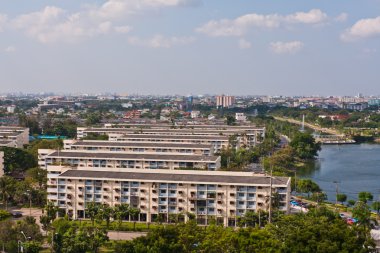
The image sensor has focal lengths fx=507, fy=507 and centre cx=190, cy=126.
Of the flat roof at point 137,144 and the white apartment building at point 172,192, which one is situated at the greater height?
the flat roof at point 137,144

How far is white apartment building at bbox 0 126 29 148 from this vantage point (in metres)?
23.1

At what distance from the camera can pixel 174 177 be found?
13.9 m

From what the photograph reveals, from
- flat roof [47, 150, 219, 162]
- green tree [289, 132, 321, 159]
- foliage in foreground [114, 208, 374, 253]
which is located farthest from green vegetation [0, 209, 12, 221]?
green tree [289, 132, 321, 159]

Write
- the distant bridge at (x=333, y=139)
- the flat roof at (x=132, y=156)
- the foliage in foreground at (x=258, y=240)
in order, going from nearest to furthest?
the foliage in foreground at (x=258, y=240)
the flat roof at (x=132, y=156)
the distant bridge at (x=333, y=139)

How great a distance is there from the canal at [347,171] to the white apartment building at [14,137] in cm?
1330

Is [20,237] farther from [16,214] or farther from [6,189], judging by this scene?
[6,189]

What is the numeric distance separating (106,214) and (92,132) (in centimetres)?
1730

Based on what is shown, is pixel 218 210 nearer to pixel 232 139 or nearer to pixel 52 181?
pixel 52 181

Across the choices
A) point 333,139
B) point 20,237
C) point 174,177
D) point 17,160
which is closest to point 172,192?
point 174,177

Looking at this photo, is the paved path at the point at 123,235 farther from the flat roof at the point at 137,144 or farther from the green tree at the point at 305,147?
the green tree at the point at 305,147

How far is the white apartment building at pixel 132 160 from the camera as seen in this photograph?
18031 millimetres

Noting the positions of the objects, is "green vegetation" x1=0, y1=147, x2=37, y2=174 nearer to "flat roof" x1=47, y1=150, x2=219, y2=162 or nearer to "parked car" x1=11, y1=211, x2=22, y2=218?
"flat roof" x1=47, y1=150, x2=219, y2=162

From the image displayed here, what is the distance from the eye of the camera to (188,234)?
9.59 meters

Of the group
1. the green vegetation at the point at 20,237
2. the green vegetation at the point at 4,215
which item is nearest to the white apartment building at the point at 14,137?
the green vegetation at the point at 4,215
